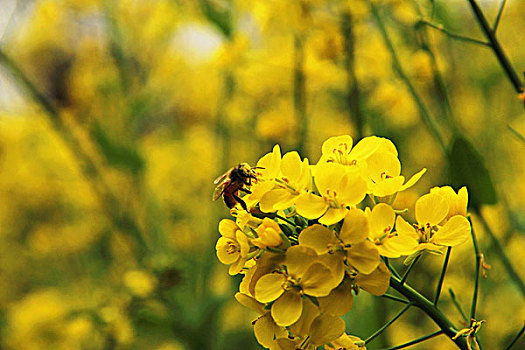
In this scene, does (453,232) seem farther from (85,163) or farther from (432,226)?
(85,163)

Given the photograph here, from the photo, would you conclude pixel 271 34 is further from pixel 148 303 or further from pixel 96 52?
pixel 148 303

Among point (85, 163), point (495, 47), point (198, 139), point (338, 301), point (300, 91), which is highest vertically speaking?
point (495, 47)

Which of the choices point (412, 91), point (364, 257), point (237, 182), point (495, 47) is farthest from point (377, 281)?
point (412, 91)

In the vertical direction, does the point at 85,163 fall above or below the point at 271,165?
below

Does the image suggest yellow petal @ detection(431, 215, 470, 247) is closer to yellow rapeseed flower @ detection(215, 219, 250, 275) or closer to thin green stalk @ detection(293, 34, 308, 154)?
yellow rapeseed flower @ detection(215, 219, 250, 275)

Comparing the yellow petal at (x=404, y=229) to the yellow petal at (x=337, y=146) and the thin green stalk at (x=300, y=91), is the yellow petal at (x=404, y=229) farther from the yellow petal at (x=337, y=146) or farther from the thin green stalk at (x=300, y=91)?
the thin green stalk at (x=300, y=91)

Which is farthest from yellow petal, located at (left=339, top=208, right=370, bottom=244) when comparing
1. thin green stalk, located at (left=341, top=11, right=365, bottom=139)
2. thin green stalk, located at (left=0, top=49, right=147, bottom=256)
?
thin green stalk, located at (left=0, top=49, right=147, bottom=256)

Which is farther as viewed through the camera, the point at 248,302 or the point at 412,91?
the point at 412,91

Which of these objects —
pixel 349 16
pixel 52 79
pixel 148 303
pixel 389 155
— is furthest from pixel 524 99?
pixel 52 79
